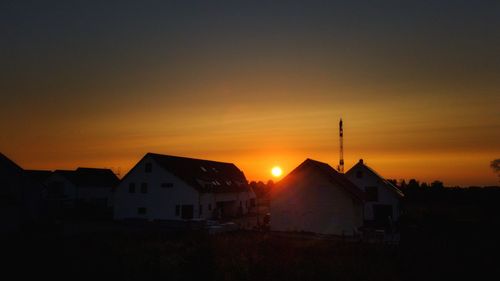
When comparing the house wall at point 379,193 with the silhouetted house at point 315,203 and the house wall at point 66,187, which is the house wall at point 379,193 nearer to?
the silhouetted house at point 315,203

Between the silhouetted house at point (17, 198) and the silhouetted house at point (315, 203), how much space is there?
66.6ft

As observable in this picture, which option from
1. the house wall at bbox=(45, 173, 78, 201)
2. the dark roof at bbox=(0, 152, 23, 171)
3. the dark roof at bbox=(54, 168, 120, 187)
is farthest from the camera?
the dark roof at bbox=(54, 168, 120, 187)

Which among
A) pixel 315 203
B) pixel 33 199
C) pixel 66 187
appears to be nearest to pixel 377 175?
pixel 315 203

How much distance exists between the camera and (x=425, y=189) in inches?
3068

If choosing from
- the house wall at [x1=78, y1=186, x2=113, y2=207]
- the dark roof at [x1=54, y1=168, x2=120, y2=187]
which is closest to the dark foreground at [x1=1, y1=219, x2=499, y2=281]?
the house wall at [x1=78, y1=186, x2=113, y2=207]

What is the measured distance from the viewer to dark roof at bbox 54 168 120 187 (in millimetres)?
54875

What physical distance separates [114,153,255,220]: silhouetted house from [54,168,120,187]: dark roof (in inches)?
634

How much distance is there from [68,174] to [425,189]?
65218 millimetres

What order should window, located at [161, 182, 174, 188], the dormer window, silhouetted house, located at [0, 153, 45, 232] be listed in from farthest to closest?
the dormer window
window, located at [161, 182, 174, 188]
silhouetted house, located at [0, 153, 45, 232]

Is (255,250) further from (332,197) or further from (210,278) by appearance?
(332,197)

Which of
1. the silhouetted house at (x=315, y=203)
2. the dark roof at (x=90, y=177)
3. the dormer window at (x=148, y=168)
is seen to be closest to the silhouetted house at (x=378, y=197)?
the silhouetted house at (x=315, y=203)

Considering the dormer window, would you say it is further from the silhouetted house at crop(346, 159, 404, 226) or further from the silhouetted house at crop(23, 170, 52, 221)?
the silhouetted house at crop(346, 159, 404, 226)

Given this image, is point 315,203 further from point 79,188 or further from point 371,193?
point 79,188

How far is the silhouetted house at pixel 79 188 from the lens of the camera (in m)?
53.2
